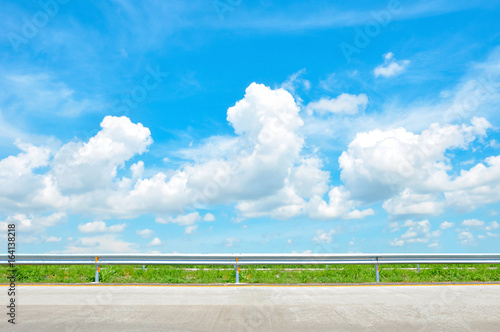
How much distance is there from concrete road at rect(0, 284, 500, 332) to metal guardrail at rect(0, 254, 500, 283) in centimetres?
105

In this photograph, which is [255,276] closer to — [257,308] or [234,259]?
[234,259]

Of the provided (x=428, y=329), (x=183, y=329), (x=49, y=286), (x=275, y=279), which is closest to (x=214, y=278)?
(x=275, y=279)

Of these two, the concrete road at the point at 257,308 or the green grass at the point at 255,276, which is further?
the green grass at the point at 255,276

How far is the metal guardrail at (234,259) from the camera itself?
11.8m

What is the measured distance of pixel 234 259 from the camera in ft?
38.8

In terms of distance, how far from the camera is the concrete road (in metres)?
6.41

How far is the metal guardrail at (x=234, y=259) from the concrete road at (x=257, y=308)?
1.05 metres

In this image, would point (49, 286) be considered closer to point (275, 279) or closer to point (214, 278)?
point (214, 278)

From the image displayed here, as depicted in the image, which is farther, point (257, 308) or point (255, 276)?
point (255, 276)

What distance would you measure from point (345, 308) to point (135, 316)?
403 centimetres

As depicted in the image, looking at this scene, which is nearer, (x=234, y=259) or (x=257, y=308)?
(x=257, y=308)

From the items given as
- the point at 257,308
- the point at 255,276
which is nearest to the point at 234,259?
the point at 255,276

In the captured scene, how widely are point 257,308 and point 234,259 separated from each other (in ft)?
13.6

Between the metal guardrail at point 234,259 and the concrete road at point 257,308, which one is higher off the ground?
the metal guardrail at point 234,259
